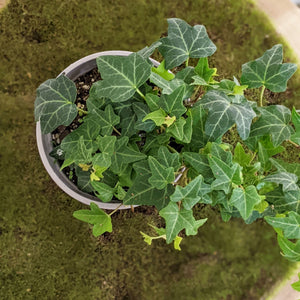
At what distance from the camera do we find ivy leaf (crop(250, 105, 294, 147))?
0.73 metres

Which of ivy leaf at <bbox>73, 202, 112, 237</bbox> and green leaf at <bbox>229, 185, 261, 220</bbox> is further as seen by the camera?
ivy leaf at <bbox>73, 202, 112, 237</bbox>

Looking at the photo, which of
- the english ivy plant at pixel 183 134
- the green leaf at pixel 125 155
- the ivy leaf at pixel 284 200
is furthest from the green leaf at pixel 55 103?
the ivy leaf at pixel 284 200

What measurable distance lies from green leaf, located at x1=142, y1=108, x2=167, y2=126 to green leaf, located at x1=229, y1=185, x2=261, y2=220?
0.63 feet

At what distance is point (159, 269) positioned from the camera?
1.21 meters

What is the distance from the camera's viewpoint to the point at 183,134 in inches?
27.3

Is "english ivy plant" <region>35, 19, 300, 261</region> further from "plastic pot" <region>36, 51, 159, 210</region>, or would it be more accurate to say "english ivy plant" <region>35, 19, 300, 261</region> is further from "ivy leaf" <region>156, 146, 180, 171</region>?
"plastic pot" <region>36, 51, 159, 210</region>

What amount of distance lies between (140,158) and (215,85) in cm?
22

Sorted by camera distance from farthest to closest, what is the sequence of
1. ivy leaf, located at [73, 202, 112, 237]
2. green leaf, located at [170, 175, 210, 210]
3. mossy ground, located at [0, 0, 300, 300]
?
mossy ground, located at [0, 0, 300, 300], ivy leaf, located at [73, 202, 112, 237], green leaf, located at [170, 175, 210, 210]

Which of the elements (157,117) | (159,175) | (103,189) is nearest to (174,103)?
(157,117)

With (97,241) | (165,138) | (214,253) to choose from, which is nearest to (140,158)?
(165,138)

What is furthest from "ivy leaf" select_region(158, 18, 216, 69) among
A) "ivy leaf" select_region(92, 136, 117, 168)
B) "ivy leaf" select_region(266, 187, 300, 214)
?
"ivy leaf" select_region(266, 187, 300, 214)

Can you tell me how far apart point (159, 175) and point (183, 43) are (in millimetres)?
Result: 292

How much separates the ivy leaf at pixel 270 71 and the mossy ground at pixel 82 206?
1.54 ft

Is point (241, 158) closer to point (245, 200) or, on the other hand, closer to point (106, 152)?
point (245, 200)
